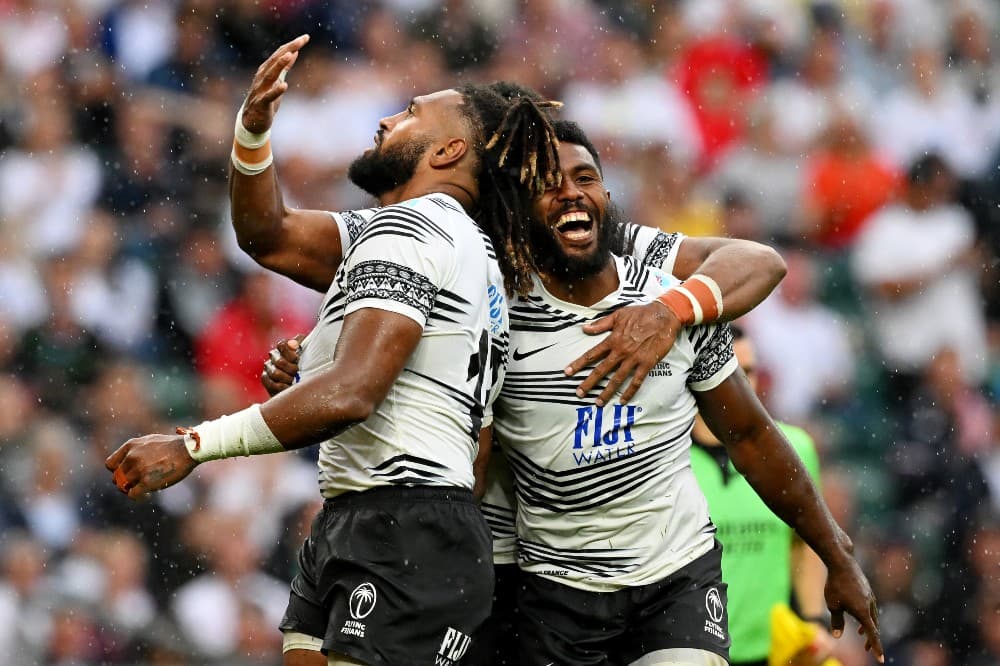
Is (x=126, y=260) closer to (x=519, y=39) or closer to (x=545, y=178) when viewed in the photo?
(x=519, y=39)

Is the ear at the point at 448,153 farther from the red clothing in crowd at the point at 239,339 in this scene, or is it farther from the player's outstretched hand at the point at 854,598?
the red clothing in crowd at the point at 239,339

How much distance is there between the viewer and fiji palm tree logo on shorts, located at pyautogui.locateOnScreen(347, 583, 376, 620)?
11.3ft

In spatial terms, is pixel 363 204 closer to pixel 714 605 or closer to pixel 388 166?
pixel 388 166

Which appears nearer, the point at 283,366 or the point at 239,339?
the point at 283,366

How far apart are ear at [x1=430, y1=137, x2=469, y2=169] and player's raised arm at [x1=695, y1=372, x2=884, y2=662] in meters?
0.99

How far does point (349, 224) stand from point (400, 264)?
40.8 inches

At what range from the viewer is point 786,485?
4.32 m

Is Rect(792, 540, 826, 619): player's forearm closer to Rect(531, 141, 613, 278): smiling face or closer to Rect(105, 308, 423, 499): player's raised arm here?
Rect(531, 141, 613, 278): smiling face

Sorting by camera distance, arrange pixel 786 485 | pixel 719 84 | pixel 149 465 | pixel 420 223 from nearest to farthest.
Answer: pixel 149 465
pixel 420 223
pixel 786 485
pixel 719 84

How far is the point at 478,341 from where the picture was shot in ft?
12.1

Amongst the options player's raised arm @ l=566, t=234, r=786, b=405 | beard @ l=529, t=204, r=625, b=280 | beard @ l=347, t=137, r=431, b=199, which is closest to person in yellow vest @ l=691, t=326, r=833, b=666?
player's raised arm @ l=566, t=234, r=786, b=405

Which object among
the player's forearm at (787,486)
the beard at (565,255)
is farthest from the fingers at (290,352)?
the player's forearm at (787,486)

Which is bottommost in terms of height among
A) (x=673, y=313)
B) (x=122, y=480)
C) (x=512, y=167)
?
(x=122, y=480)

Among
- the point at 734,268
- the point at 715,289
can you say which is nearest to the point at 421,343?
the point at 715,289
